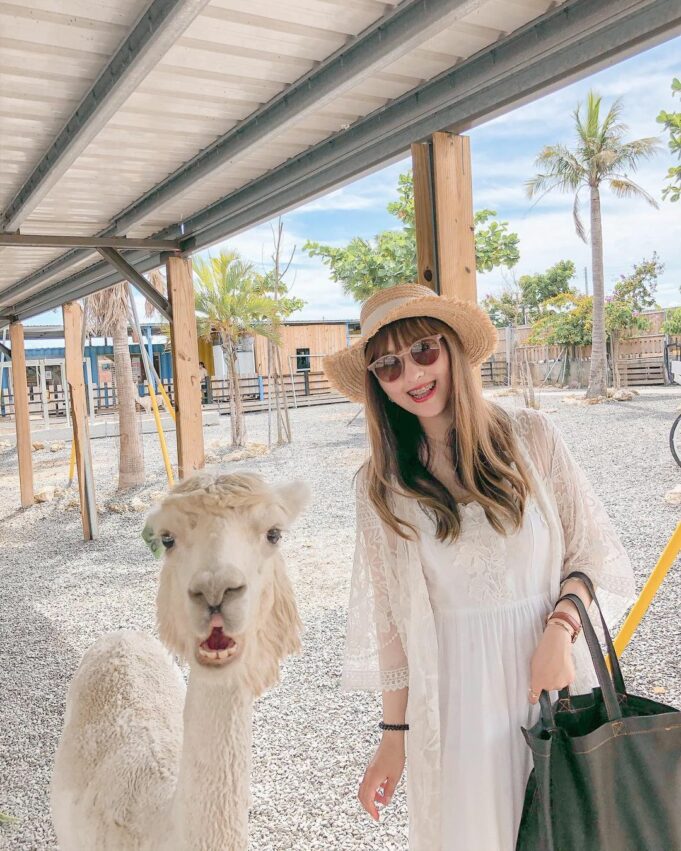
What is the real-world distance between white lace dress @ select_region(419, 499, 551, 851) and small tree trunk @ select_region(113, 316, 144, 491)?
10605mm

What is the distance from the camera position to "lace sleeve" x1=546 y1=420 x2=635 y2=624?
1545 millimetres

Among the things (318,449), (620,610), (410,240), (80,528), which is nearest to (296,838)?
(620,610)

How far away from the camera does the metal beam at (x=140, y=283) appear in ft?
16.2

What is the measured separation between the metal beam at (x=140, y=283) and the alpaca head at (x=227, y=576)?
11.5 ft

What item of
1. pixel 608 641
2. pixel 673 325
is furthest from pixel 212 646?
pixel 673 325

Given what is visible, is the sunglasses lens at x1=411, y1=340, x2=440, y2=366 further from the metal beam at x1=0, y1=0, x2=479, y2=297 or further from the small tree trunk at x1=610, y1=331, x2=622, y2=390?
the small tree trunk at x1=610, y1=331, x2=622, y2=390

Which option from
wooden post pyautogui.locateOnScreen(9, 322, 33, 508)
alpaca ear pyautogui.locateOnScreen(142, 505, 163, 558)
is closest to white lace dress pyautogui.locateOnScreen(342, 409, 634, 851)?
alpaca ear pyautogui.locateOnScreen(142, 505, 163, 558)

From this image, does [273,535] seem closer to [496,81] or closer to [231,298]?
[496,81]

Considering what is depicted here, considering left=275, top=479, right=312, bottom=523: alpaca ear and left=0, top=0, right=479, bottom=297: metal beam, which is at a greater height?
left=0, top=0, right=479, bottom=297: metal beam

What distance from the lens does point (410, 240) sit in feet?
55.1

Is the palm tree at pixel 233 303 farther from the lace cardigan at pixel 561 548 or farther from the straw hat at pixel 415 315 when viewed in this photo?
the lace cardigan at pixel 561 548

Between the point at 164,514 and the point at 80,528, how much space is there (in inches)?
332

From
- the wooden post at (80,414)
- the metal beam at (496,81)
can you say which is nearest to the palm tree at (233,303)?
the wooden post at (80,414)

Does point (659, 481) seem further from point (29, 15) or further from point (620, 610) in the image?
point (29, 15)
